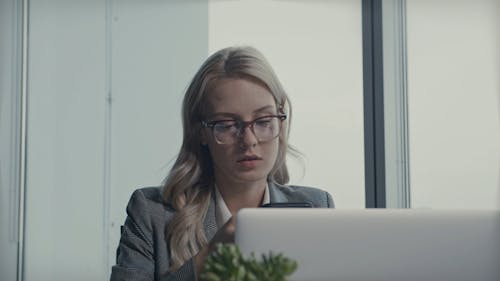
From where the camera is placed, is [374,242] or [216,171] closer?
[374,242]

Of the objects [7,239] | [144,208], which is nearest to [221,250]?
[144,208]

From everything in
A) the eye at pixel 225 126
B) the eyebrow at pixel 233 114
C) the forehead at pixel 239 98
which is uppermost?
the forehead at pixel 239 98

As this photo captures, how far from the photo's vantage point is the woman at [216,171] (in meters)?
1.89

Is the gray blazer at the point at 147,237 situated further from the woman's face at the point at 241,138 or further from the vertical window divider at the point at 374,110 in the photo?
the vertical window divider at the point at 374,110

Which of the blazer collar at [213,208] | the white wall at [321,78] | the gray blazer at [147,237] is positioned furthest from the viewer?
the white wall at [321,78]

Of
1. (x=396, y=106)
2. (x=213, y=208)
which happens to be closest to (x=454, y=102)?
(x=396, y=106)

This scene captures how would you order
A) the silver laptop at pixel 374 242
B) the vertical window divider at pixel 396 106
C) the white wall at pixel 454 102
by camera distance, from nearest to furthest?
1. the silver laptop at pixel 374 242
2. the white wall at pixel 454 102
3. the vertical window divider at pixel 396 106

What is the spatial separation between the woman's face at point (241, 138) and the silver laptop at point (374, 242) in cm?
95

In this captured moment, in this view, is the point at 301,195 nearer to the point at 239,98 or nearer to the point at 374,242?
the point at 239,98

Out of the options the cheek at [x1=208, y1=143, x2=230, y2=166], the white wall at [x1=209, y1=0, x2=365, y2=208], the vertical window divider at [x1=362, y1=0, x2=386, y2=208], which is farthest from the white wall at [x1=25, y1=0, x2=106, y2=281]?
the cheek at [x1=208, y1=143, x2=230, y2=166]

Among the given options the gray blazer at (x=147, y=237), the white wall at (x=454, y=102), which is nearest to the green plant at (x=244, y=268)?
the gray blazer at (x=147, y=237)

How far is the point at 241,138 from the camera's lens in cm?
205

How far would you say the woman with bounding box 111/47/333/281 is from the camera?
1886 millimetres

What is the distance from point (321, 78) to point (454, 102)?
0.72 metres
